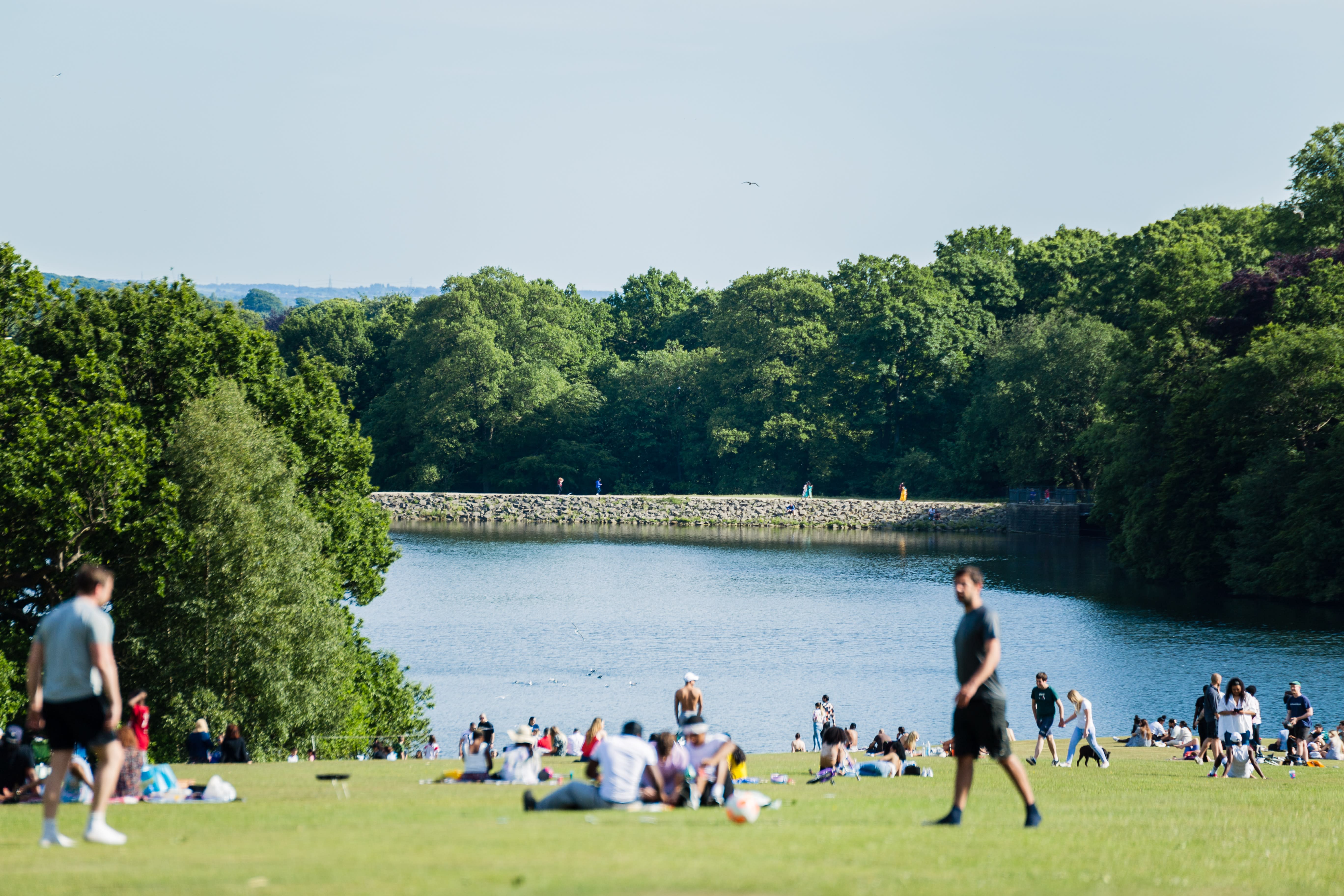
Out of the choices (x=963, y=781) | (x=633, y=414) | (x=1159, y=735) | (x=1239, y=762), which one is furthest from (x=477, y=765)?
(x=633, y=414)

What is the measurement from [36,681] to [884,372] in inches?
3412

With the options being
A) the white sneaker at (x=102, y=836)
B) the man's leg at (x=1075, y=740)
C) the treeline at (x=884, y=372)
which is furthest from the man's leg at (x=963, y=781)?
the treeline at (x=884, y=372)

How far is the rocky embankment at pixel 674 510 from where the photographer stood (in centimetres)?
8700

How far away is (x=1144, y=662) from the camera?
38.2 m

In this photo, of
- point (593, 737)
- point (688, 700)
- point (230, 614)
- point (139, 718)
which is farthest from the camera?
point (230, 614)

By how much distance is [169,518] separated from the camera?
25859 mm

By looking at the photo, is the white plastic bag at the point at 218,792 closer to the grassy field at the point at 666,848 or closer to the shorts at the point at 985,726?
the grassy field at the point at 666,848

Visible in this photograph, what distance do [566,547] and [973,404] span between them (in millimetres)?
30715

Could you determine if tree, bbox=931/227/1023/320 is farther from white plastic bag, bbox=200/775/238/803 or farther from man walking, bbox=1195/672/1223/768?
white plastic bag, bbox=200/775/238/803

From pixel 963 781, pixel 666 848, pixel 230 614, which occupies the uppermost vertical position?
pixel 963 781

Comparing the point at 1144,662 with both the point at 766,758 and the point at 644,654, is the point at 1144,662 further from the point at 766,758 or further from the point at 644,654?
the point at 766,758

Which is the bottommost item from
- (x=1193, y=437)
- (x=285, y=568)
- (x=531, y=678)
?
(x=531, y=678)

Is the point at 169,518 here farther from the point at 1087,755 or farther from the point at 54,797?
the point at 54,797

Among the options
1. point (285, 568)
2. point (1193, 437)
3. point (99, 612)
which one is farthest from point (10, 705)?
point (1193, 437)
